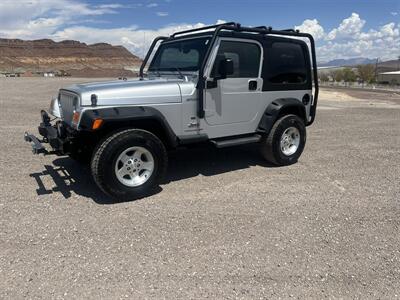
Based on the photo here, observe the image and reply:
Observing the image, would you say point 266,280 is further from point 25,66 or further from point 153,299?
point 25,66

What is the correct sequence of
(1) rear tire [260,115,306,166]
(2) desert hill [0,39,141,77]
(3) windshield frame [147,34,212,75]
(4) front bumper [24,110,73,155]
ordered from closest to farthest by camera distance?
(4) front bumper [24,110,73,155] → (3) windshield frame [147,34,212,75] → (1) rear tire [260,115,306,166] → (2) desert hill [0,39,141,77]

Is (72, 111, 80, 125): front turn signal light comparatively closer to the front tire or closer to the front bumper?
the front bumper

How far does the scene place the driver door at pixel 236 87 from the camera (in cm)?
551

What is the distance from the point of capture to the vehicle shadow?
5.20m

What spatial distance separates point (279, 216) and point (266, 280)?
136cm

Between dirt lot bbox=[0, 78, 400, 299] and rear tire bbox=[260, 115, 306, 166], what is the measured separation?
0.82ft

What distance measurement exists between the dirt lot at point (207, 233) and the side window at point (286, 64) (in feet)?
5.21

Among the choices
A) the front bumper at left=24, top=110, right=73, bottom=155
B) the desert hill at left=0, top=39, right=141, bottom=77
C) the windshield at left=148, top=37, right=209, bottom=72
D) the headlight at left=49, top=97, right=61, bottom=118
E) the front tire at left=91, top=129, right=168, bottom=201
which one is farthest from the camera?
the desert hill at left=0, top=39, right=141, bottom=77

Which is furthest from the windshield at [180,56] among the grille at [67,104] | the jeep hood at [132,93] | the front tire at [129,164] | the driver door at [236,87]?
the grille at [67,104]

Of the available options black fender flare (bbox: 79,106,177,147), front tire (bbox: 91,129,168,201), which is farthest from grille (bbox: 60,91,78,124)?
front tire (bbox: 91,129,168,201)

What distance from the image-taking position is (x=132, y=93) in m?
4.79

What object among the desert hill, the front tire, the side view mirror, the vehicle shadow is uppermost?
the desert hill

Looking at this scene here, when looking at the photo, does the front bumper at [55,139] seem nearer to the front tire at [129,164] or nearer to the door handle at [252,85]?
the front tire at [129,164]

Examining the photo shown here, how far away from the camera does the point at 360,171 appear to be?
639cm
